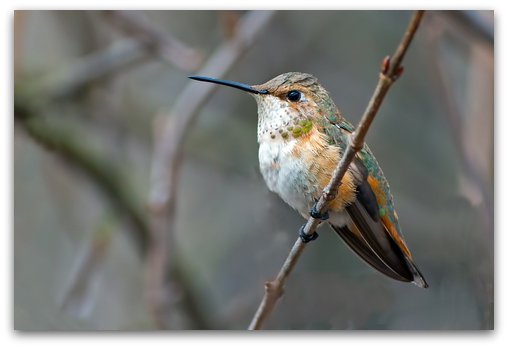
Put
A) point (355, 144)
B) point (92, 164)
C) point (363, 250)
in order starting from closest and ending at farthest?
point (355, 144) < point (363, 250) < point (92, 164)

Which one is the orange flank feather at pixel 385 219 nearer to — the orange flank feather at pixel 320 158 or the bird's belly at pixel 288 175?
the orange flank feather at pixel 320 158

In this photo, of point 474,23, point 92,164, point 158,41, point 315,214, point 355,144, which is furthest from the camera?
point 92,164

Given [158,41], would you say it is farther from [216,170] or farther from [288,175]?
[288,175]

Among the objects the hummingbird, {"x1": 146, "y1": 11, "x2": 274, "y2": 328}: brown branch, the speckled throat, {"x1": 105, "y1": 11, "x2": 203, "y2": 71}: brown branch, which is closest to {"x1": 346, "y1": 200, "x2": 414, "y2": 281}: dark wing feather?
the hummingbird

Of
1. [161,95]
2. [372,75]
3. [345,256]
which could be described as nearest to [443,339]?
[345,256]

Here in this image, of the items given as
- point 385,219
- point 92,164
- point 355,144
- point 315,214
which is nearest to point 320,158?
point 315,214
